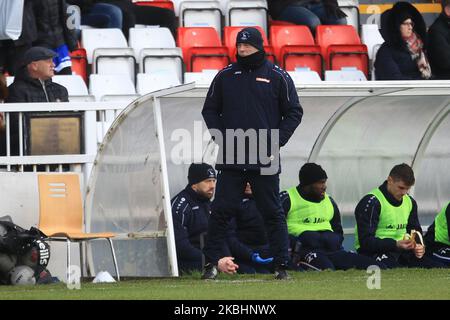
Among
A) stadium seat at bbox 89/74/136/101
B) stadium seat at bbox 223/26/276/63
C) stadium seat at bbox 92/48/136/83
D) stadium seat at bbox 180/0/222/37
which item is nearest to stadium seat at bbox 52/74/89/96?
stadium seat at bbox 89/74/136/101

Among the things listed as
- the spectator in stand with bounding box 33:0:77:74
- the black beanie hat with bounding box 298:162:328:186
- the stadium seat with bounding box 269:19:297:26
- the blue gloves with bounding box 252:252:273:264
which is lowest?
the blue gloves with bounding box 252:252:273:264

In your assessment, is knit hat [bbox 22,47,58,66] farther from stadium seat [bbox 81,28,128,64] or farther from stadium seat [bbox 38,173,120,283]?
stadium seat [bbox 81,28,128,64]

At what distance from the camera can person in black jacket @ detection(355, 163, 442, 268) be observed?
13711 mm

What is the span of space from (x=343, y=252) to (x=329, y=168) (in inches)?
55.2

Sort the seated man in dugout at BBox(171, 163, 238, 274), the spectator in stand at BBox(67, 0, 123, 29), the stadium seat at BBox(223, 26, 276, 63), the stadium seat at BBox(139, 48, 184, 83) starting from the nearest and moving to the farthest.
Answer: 1. the seated man in dugout at BBox(171, 163, 238, 274)
2. the stadium seat at BBox(139, 48, 184, 83)
3. the stadium seat at BBox(223, 26, 276, 63)
4. the spectator in stand at BBox(67, 0, 123, 29)

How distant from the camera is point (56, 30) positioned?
15.4 metres

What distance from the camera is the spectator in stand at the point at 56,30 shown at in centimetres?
1530

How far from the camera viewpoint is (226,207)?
11516mm

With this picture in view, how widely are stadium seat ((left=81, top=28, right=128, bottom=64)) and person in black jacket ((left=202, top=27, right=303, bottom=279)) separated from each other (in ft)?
17.9

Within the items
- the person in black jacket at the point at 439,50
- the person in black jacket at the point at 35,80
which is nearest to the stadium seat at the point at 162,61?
the person in black jacket at the point at 35,80

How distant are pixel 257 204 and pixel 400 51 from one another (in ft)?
17.5

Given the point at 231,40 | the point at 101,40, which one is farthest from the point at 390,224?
the point at 101,40

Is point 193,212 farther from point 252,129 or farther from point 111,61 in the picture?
point 111,61
